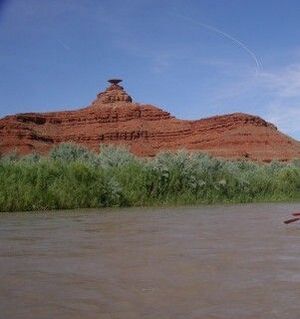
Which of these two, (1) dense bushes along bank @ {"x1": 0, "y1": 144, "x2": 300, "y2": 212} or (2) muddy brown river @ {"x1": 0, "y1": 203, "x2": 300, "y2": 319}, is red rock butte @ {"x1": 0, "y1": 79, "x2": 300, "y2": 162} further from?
(2) muddy brown river @ {"x1": 0, "y1": 203, "x2": 300, "y2": 319}

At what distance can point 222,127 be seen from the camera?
84812 millimetres

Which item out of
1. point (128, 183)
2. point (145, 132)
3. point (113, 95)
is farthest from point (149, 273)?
point (113, 95)

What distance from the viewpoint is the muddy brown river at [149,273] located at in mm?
3939

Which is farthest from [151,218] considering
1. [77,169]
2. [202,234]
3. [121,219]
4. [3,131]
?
[3,131]

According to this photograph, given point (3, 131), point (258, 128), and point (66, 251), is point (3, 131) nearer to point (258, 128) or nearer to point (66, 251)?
point (258, 128)

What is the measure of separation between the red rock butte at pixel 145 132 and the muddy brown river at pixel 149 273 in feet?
220

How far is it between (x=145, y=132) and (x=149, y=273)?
8088 centimetres

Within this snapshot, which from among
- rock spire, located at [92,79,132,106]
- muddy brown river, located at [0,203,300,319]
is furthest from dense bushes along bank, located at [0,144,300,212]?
rock spire, located at [92,79,132,106]

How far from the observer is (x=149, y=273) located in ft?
17.5

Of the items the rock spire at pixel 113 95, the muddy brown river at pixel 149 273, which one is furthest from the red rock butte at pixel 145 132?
the muddy brown river at pixel 149 273

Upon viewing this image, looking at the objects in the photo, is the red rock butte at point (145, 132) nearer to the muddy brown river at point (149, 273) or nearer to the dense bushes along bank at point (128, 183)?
the dense bushes along bank at point (128, 183)

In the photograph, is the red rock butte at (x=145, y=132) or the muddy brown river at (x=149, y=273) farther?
the red rock butte at (x=145, y=132)

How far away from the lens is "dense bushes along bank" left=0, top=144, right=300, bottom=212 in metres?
16.0

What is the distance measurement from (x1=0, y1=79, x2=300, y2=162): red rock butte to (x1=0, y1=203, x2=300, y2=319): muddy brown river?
220 feet
